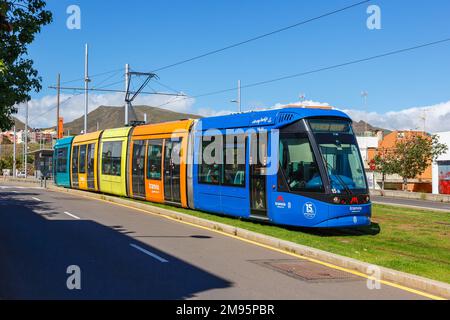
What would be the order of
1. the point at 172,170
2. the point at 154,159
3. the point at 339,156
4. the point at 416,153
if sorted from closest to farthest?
the point at 339,156, the point at 172,170, the point at 154,159, the point at 416,153

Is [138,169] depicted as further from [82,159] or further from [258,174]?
[258,174]

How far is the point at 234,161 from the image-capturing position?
1532 centimetres

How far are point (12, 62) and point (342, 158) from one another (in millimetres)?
10421

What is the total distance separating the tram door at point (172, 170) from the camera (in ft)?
61.1

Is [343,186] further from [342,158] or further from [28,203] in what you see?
[28,203]

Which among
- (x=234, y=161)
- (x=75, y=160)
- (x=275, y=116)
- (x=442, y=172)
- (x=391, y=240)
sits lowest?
(x=391, y=240)

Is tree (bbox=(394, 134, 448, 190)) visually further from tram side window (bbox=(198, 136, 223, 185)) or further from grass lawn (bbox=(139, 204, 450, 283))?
tram side window (bbox=(198, 136, 223, 185))

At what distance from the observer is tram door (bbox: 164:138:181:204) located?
61.1ft

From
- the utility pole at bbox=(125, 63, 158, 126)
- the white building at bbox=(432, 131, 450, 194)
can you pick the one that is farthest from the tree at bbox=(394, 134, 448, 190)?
the utility pole at bbox=(125, 63, 158, 126)

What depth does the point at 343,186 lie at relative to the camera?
42.0ft

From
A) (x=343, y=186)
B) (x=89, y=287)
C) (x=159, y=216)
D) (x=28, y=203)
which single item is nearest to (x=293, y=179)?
(x=343, y=186)

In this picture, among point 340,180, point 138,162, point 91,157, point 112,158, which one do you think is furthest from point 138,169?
point 340,180

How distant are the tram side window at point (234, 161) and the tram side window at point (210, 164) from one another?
351mm

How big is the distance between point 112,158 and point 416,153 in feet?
87.0
